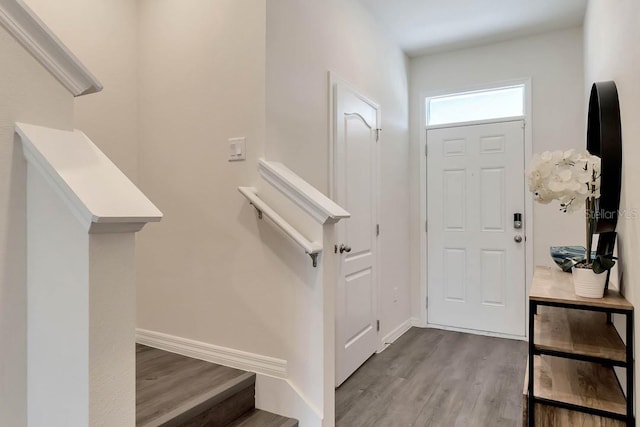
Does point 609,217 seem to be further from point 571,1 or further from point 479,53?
point 479,53

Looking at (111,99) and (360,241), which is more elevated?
(111,99)

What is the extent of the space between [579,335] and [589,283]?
286 mm

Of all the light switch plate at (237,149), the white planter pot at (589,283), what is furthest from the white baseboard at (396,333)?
the light switch plate at (237,149)

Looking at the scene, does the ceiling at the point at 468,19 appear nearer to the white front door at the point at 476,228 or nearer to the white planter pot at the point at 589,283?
the white front door at the point at 476,228

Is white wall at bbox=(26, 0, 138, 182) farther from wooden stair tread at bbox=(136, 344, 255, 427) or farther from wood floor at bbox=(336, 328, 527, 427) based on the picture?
wood floor at bbox=(336, 328, 527, 427)

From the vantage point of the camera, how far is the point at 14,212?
43.6 inches

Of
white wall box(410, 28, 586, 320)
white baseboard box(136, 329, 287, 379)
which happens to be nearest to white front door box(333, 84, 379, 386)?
white baseboard box(136, 329, 287, 379)

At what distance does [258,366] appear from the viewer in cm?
209

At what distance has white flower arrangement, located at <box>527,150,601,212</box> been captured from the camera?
164cm

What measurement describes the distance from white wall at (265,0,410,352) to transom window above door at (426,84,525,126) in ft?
1.10

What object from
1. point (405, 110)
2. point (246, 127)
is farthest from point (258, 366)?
point (405, 110)

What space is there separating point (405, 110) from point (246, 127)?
2.46 meters

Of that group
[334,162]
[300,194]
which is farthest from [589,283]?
[334,162]

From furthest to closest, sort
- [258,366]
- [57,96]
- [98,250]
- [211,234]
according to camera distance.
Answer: [211,234] → [258,366] → [57,96] → [98,250]
